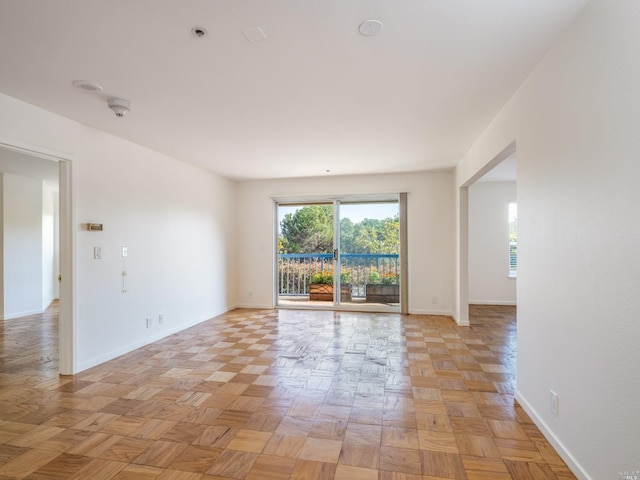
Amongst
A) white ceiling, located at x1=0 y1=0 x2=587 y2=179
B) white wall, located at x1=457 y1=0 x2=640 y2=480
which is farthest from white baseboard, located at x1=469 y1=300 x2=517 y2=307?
white wall, located at x1=457 y1=0 x2=640 y2=480

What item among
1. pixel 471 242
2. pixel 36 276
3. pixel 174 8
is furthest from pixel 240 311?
pixel 174 8

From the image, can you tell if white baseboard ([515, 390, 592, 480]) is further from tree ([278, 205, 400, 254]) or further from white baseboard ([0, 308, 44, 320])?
white baseboard ([0, 308, 44, 320])

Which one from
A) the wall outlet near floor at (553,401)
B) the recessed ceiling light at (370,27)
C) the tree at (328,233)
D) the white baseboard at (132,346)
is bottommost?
the white baseboard at (132,346)

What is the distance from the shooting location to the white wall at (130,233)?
3.21 m

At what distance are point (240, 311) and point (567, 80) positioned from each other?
5.58m

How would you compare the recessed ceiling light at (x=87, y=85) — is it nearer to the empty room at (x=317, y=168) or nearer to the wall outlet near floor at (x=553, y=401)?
the empty room at (x=317, y=168)

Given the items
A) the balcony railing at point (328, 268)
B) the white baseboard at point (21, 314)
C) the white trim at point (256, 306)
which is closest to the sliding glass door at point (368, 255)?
the balcony railing at point (328, 268)

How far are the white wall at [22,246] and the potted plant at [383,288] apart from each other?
6.06m

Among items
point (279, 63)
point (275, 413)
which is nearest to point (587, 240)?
point (279, 63)

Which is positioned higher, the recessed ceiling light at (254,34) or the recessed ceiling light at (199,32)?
the recessed ceiling light at (254,34)

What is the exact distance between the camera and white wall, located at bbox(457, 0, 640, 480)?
4.47ft

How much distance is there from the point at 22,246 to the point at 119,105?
5.01 meters

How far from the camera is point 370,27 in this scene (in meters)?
1.83

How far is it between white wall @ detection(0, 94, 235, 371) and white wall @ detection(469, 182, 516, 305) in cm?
Result: 504
